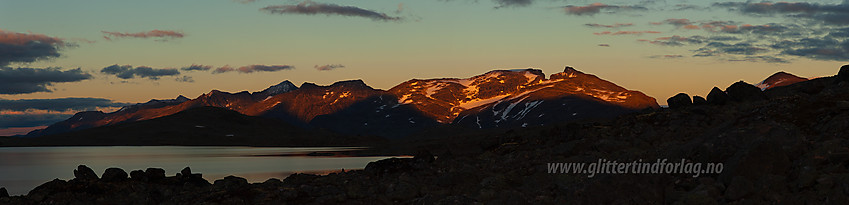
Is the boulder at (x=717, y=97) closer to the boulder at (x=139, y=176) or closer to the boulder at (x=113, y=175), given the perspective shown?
the boulder at (x=139, y=176)

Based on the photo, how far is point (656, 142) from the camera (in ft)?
134

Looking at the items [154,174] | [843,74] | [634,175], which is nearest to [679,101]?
[843,74]

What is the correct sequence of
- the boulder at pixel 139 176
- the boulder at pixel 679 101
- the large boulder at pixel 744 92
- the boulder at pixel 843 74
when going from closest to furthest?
the boulder at pixel 843 74 → the large boulder at pixel 744 92 → the boulder at pixel 679 101 → the boulder at pixel 139 176

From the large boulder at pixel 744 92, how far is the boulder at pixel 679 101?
2972mm

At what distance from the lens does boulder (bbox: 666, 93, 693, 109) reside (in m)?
53.3

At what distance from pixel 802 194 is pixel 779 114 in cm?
1892

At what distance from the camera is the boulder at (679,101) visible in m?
53.3

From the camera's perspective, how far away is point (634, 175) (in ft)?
86.2

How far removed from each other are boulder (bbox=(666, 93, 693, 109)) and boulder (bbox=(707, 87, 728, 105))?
7.49 feet

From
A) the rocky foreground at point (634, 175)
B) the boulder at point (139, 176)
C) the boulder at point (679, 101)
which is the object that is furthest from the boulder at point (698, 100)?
the boulder at point (139, 176)

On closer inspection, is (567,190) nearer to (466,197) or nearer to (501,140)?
(466,197)

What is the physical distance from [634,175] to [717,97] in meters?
27.5

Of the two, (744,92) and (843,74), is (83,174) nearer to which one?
(744,92)

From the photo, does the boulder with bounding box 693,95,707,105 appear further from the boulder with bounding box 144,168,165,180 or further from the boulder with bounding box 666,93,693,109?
the boulder with bounding box 144,168,165,180
